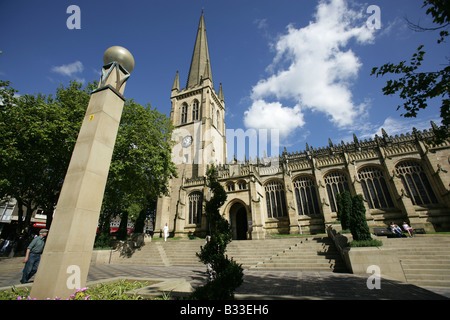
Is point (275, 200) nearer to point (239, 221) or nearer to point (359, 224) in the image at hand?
point (239, 221)

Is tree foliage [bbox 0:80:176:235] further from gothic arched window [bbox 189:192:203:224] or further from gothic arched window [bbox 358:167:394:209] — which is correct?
gothic arched window [bbox 358:167:394:209]

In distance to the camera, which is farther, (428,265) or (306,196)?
(306,196)

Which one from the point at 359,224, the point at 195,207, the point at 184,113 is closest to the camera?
the point at 359,224

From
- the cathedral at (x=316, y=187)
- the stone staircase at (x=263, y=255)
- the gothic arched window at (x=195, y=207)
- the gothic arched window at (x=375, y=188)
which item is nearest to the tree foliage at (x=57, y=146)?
the stone staircase at (x=263, y=255)

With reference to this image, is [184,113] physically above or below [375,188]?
above

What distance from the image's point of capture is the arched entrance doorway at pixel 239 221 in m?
25.1

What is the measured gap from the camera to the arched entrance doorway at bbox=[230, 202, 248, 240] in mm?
25062

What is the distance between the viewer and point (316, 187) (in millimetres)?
25141

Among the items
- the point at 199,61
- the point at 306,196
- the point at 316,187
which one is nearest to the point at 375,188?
the point at 316,187

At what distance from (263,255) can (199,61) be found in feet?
139

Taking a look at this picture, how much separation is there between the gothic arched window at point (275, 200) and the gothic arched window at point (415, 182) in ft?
43.7

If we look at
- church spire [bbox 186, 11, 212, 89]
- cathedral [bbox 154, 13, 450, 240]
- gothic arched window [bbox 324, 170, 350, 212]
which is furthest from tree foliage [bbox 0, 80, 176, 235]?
church spire [bbox 186, 11, 212, 89]

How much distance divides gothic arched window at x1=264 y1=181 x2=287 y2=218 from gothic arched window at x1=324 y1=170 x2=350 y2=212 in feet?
18.3

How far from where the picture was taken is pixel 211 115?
37.8 meters
